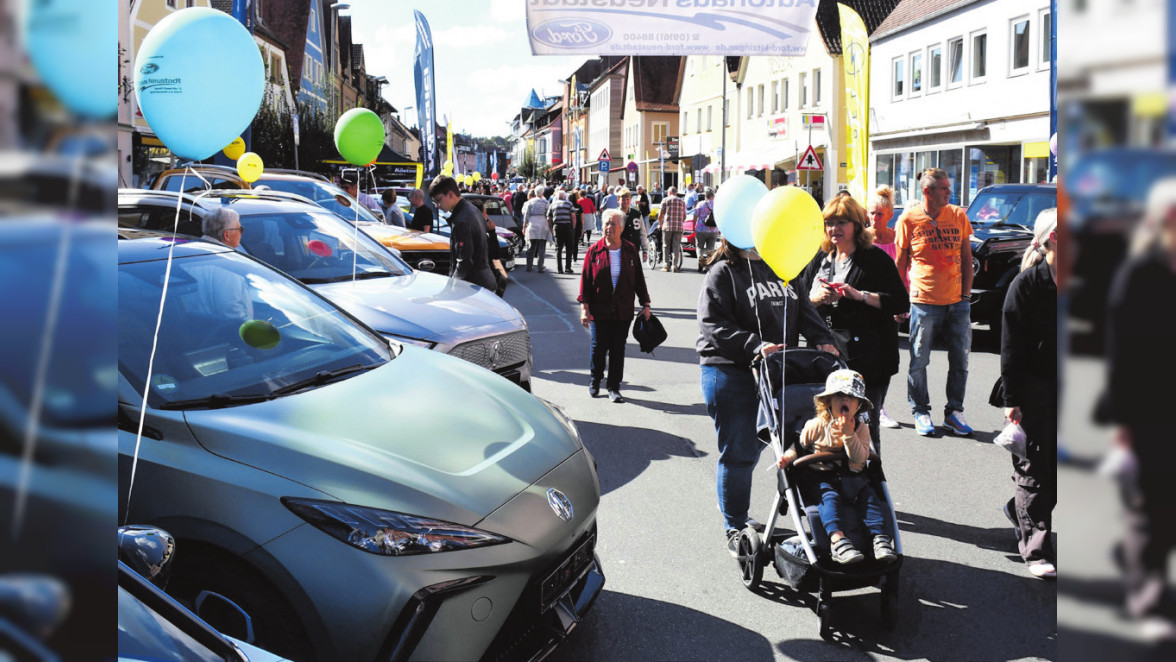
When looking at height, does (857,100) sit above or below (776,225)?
above

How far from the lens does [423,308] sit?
7434mm

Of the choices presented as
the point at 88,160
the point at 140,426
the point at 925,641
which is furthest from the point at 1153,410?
the point at 925,641

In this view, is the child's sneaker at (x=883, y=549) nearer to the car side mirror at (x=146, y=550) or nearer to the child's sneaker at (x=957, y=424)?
the car side mirror at (x=146, y=550)

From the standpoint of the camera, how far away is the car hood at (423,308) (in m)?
7.11

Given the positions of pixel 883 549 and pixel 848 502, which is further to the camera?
pixel 848 502

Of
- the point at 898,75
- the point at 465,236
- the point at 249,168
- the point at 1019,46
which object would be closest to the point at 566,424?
the point at 465,236

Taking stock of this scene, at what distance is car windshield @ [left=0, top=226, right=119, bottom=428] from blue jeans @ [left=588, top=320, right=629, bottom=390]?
886 centimetres

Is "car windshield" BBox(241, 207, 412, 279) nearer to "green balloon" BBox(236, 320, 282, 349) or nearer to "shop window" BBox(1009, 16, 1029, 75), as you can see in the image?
"green balloon" BBox(236, 320, 282, 349)

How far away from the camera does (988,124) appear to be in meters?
30.7

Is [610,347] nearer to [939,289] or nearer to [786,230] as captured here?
[939,289]

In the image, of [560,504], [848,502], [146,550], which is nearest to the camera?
[146,550]

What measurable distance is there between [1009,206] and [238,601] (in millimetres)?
12337

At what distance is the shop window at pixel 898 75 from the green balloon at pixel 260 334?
3631 cm

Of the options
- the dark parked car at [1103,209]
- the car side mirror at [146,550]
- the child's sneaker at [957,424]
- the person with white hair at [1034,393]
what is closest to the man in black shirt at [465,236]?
the child's sneaker at [957,424]
